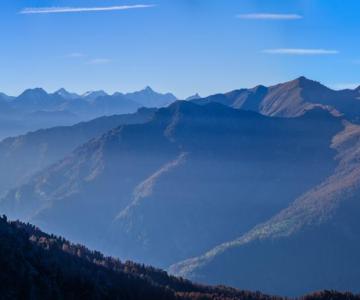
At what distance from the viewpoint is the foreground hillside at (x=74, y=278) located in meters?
76.1

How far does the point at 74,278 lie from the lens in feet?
284

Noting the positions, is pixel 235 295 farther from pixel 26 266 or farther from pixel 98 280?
pixel 26 266

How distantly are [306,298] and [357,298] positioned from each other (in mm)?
7986

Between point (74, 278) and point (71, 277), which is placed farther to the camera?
point (71, 277)

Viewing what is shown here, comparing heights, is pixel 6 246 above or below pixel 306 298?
above

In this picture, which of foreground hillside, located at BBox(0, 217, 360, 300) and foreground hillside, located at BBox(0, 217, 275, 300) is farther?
foreground hillside, located at BBox(0, 217, 360, 300)

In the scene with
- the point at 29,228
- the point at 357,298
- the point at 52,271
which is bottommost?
the point at 357,298

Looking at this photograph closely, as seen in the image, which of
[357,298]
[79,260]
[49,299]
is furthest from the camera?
[79,260]

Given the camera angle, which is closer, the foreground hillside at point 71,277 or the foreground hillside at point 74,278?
the foreground hillside at point 71,277

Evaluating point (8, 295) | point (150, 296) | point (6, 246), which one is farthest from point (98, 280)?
point (8, 295)

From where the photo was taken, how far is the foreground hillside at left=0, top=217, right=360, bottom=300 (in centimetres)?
7612

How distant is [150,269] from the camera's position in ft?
427

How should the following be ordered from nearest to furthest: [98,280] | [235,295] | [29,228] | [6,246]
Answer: [6,246] → [98,280] → [235,295] → [29,228]

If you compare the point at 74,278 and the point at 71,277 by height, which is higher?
the point at 71,277
